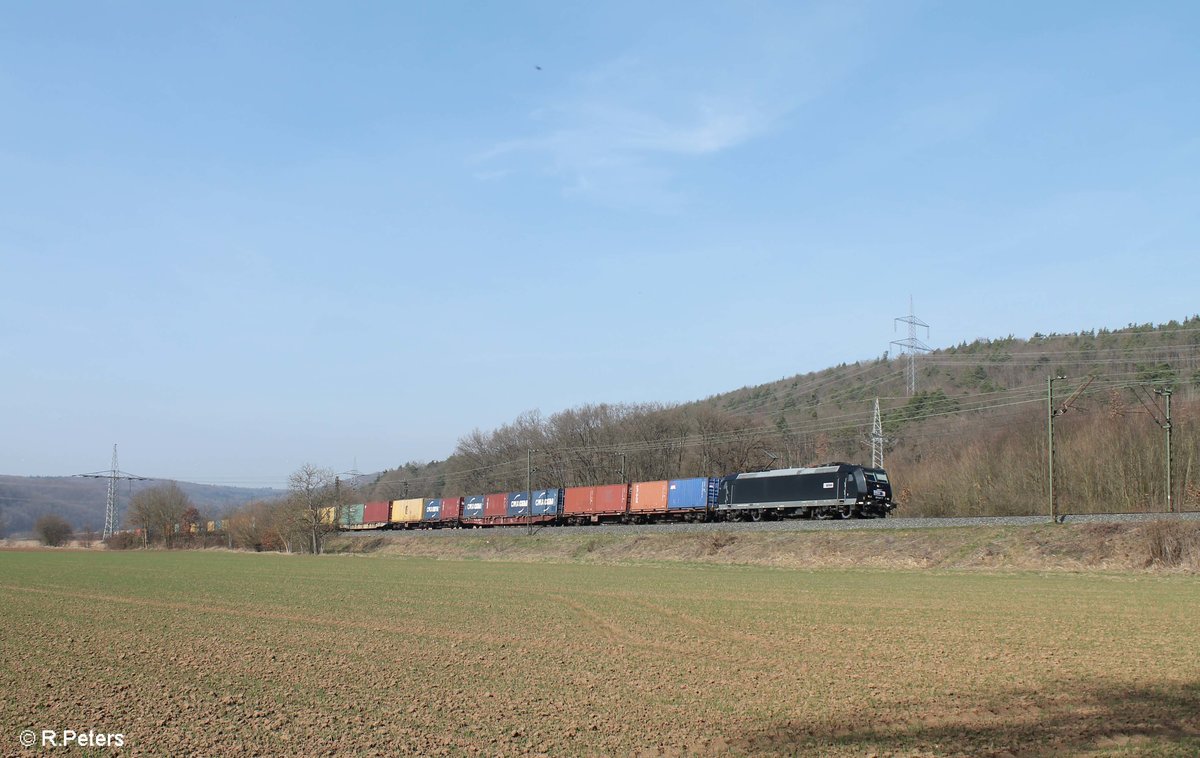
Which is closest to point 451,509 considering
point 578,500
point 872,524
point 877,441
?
point 578,500

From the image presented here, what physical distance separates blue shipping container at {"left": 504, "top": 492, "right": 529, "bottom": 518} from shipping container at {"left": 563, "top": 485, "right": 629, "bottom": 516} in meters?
4.45

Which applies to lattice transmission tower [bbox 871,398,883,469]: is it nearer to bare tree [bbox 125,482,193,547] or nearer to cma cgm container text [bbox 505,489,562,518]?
cma cgm container text [bbox 505,489,562,518]

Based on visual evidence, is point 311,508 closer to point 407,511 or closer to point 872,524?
point 407,511

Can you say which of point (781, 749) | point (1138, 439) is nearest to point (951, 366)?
point (1138, 439)

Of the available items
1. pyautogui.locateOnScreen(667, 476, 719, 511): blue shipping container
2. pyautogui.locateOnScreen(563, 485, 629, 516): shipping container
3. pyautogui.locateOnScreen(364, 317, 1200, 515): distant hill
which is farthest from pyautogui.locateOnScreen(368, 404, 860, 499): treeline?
pyautogui.locateOnScreen(667, 476, 719, 511): blue shipping container

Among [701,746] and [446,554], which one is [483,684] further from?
[446,554]

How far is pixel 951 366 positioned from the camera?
15288cm

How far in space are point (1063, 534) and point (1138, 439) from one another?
20.2 meters

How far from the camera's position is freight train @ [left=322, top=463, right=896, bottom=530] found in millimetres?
55188

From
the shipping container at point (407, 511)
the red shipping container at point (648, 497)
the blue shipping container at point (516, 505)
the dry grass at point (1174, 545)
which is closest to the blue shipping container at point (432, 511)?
the shipping container at point (407, 511)

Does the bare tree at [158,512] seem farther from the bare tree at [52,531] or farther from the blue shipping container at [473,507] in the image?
the blue shipping container at [473,507]

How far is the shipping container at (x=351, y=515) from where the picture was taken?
101938 millimetres

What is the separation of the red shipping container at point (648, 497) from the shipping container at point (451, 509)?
907 inches

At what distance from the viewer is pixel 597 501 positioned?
72562mm
